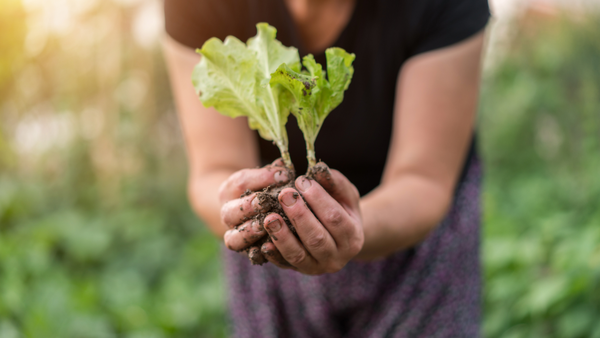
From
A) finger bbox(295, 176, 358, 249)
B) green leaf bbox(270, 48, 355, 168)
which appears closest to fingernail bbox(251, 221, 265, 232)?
finger bbox(295, 176, 358, 249)

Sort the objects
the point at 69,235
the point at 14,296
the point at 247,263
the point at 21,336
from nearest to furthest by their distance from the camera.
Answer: the point at 247,263 → the point at 21,336 → the point at 14,296 → the point at 69,235

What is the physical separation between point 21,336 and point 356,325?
7.35 feet

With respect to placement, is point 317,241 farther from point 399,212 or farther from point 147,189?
point 147,189

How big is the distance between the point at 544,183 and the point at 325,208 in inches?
184

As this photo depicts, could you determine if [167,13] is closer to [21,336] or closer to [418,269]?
[418,269]

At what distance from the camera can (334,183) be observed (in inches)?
33.4

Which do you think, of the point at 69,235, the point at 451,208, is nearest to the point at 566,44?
the point at 451,208

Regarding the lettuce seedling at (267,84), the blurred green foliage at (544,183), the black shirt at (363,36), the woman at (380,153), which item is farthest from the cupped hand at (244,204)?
the blurred green foliage at (544,183)

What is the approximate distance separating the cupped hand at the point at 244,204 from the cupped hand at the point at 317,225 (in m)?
0.04

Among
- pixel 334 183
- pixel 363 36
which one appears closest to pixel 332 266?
pixel 334 183

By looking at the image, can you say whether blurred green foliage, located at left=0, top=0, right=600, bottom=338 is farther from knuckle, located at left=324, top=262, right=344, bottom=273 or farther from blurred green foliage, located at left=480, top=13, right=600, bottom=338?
knuckle, located at left=324, top=262, right=344, bottom=273

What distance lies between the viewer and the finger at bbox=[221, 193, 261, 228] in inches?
32.1

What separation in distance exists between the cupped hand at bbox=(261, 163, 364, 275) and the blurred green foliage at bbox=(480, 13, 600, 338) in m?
1.90

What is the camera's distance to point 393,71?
1463 mm
